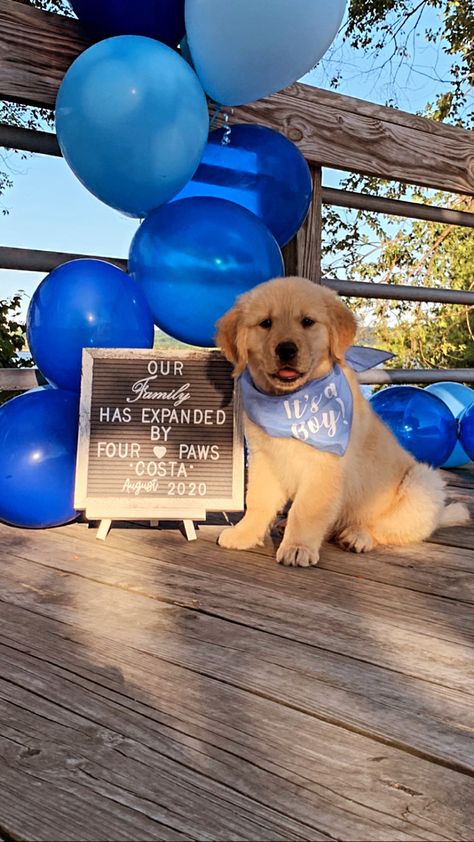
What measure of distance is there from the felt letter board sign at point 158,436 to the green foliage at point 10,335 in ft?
5.11

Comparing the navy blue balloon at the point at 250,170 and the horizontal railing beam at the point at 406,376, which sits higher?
the navy blue balloon at the point at 250,170

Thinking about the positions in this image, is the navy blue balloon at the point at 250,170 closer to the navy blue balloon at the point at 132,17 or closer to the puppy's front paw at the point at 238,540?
the navy blue balloon at the point at 132,17

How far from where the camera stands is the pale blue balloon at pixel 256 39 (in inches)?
95.7

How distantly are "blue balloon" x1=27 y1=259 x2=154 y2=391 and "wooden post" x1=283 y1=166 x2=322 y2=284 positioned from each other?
4.25 ft

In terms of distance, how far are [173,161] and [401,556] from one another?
1730mm

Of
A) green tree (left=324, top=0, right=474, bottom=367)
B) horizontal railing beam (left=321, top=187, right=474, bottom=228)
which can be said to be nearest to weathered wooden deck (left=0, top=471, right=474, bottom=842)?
horizontal railing beam (left=321, top=187, right=474, bottom=228)

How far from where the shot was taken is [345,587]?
79.4 inches

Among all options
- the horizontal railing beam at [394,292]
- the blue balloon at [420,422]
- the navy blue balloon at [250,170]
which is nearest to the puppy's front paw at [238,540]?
the navy blue balloon at [250,170]

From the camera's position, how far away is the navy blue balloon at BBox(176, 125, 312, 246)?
2943 millimetres

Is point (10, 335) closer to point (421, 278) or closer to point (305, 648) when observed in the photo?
point (305, 648)

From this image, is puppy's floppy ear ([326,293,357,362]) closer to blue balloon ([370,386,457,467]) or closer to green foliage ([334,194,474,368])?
blue balloon ([370,386,457,467])

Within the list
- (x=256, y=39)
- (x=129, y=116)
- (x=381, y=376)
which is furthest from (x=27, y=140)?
(x=381, y=376)

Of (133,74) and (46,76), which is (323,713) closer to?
(133,74)

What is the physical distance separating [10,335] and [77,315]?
161 cm
